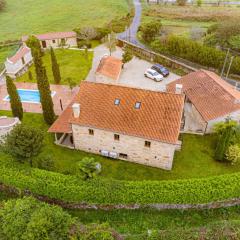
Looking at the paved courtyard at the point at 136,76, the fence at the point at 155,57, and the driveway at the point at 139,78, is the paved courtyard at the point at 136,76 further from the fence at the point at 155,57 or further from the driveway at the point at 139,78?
the fence at the point at 155,57

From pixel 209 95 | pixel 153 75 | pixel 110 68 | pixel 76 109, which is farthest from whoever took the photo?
pixel 153 75

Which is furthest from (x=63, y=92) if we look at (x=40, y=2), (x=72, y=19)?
(x=40, y=2)

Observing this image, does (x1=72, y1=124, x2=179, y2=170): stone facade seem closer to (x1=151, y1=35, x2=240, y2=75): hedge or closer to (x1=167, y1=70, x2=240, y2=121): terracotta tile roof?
(x1=167, y1=70, x2=240, y2=121): terracotta tile roof

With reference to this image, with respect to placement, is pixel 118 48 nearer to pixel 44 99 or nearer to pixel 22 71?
pixel 22 71

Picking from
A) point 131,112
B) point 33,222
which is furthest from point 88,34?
point 33,222

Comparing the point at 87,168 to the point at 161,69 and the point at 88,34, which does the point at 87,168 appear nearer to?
the point at 161,69
